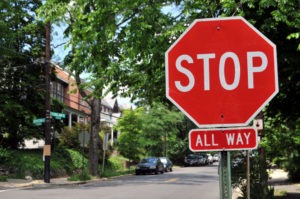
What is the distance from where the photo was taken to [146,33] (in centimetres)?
875

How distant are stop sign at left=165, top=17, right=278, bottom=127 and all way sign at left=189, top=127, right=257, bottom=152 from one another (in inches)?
2.2

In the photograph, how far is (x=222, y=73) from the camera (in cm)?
307

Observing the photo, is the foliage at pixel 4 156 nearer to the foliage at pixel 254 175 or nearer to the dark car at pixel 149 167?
the dark car at pixel 149 167

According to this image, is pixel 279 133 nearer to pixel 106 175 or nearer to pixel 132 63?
pixel 132 63

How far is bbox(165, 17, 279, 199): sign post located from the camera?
3045 mm

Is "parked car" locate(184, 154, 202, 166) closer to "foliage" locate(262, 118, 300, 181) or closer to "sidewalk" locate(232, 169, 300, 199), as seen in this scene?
"sidewalk" locate(232, 169, 300, 199)

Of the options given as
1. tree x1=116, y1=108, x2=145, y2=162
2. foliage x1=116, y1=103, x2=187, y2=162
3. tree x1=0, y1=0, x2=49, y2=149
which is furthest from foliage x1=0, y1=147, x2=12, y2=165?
foliage x1=116, y1=103, x2=187, y2=162

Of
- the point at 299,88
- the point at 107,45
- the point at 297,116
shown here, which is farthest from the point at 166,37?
the point at 297,116

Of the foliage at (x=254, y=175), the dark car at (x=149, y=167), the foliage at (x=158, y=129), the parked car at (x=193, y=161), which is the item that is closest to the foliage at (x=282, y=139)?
the foliage at (x=254, y=175)

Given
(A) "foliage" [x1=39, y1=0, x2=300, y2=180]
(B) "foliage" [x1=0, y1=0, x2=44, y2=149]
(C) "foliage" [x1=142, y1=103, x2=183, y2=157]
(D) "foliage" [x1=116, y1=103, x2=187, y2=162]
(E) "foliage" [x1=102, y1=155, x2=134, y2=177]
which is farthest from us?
(C) "foliage" [x1=142, y1=103, x2=183, y2=157]

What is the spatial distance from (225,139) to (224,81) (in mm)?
369

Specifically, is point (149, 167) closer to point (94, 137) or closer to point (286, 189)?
point (94, 137)

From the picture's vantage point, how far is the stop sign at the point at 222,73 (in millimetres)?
3064

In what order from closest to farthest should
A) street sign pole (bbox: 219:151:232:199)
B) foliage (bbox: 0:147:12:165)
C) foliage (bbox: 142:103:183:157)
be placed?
street sign pole (bbox: 219:151:232:199), foliage (bbox: 0:147:12:165), foliage (bbox: 142:103:183:157)
